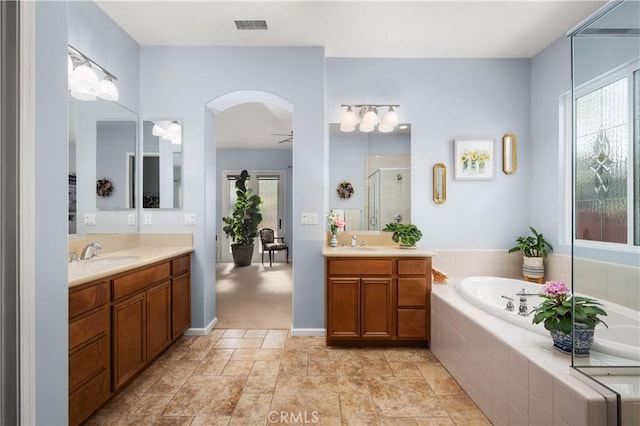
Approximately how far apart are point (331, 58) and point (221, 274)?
178 inches

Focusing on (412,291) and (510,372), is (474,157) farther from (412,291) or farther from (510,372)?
(510,372)

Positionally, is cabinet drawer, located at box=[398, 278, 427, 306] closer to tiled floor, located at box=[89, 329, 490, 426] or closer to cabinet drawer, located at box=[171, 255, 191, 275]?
tiled floor, located at box=[89, 329, 490, 426]

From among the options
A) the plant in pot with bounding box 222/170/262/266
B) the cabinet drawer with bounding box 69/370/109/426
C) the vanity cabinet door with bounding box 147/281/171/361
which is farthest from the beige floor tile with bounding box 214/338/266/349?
the plant in pot with bounding box 222/170/262/266

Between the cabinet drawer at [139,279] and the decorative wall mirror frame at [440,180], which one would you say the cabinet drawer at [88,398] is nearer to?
the cabinet drawer at [139,279]

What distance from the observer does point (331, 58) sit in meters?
3.52

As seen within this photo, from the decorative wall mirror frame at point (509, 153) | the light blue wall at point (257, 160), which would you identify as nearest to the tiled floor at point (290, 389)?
the decorative wall mirror frame at point (509, 153)

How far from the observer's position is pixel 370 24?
9.47 feet

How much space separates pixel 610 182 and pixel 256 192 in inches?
284

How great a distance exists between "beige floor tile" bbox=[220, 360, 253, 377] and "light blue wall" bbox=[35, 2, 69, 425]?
139 cm

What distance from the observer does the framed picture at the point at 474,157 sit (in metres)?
3.52

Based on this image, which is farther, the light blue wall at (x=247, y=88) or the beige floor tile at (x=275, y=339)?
the light blue wall at (x=247, y=88)

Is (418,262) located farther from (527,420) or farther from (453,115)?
(453,115)

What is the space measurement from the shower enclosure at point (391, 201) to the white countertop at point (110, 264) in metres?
1.91

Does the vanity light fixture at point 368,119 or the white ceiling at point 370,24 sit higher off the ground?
the white ceiling at point 370,24
